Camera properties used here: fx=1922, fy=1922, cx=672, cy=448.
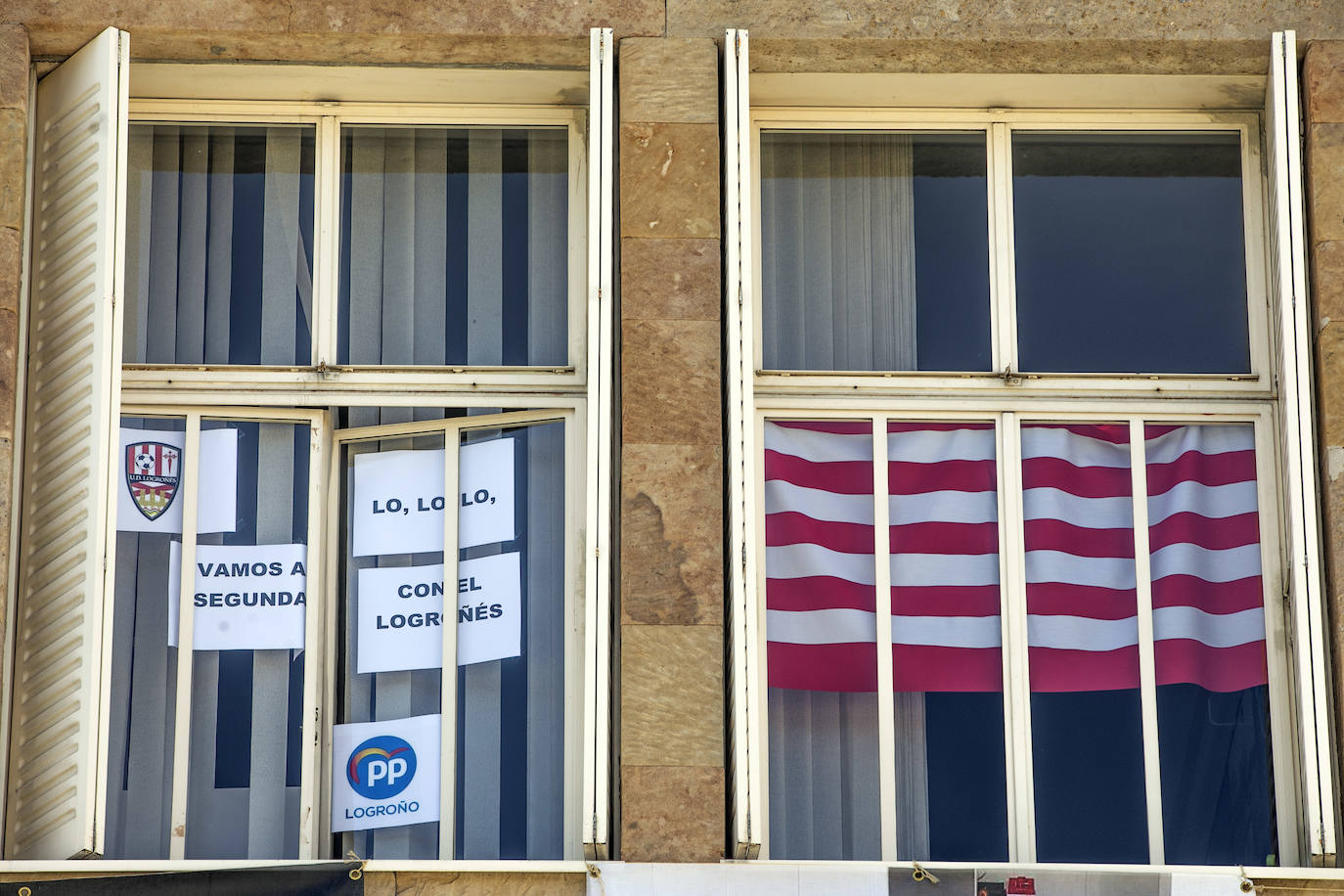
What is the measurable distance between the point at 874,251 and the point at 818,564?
1.39 meters

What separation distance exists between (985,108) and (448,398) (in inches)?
103

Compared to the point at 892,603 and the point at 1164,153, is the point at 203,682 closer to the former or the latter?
the point at 892,603

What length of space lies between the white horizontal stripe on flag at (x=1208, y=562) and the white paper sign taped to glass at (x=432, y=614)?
263cm

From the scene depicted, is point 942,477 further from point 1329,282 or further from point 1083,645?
point 1329,282

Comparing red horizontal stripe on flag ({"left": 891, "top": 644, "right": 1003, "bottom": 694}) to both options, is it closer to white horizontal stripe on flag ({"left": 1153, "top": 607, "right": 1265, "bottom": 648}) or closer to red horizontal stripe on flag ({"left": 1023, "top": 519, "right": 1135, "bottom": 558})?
red horizontal stripe on flag ({"left": 1023, "top": 519, "right": 1135, "bottom": 558})

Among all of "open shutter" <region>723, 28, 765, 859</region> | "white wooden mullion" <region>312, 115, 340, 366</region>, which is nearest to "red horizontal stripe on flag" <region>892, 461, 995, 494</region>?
"open shutter" <region>723, 28, 765, 859</region>

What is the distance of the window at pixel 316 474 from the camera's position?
24.2 feet

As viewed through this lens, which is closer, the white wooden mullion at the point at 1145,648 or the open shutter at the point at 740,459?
the open shutter at the point at 740,459

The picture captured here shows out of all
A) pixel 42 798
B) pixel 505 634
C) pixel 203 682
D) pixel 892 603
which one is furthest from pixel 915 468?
pixel 42 798

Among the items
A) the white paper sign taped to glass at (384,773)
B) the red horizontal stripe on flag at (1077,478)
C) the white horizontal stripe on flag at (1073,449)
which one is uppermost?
the white horizontal stripe on flag at (1073,449)

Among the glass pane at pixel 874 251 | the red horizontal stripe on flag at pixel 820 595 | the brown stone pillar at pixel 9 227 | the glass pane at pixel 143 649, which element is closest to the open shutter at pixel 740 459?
the red horizontal stripe on flag at pixel 820 595

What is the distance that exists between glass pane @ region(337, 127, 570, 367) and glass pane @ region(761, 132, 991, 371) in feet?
3.06

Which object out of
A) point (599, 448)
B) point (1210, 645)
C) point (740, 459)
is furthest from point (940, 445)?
point (599, 448)

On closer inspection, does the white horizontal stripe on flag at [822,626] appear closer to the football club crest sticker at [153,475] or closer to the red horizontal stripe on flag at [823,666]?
the red horizontal stripe on flag at [823,666]
